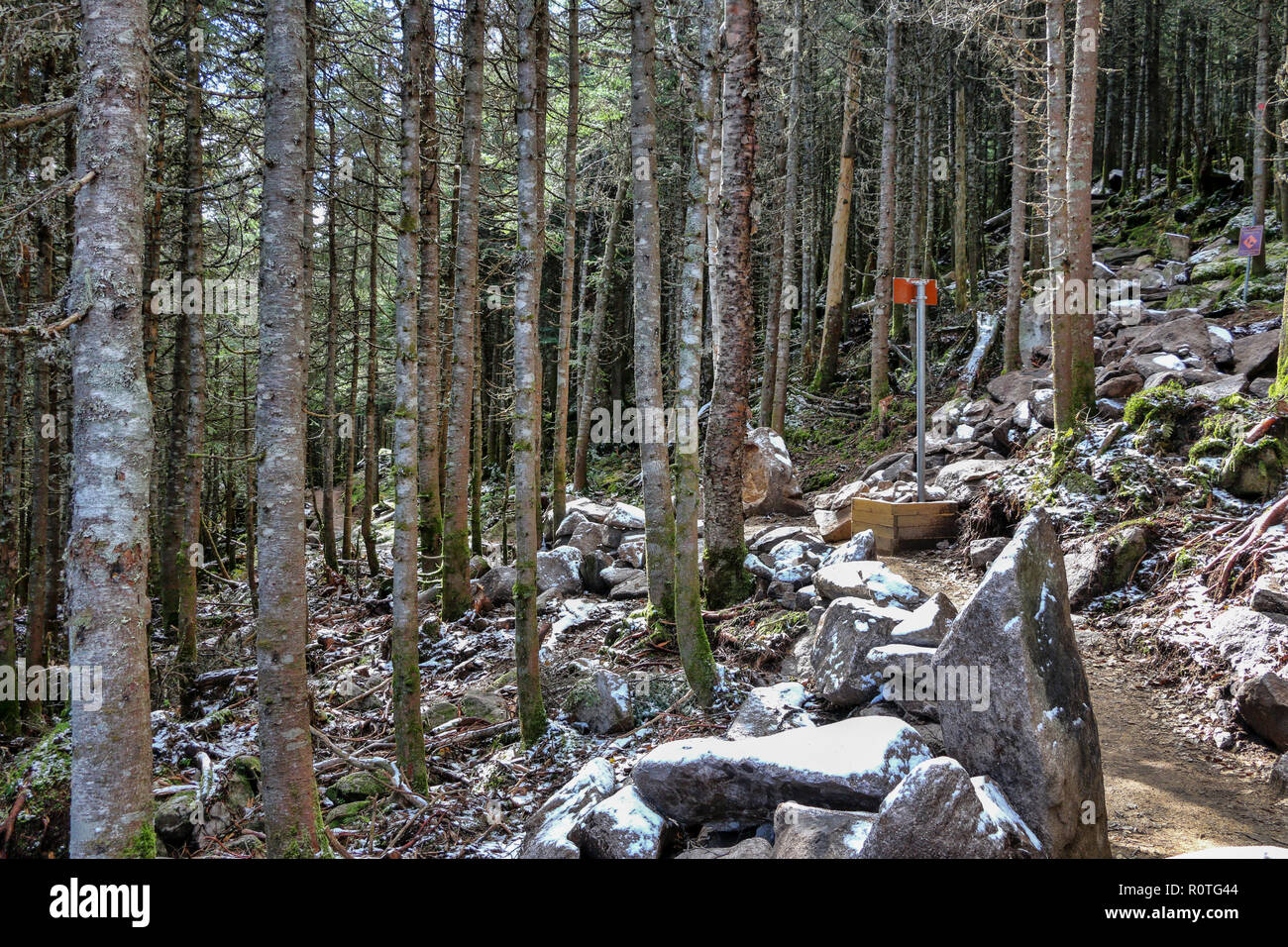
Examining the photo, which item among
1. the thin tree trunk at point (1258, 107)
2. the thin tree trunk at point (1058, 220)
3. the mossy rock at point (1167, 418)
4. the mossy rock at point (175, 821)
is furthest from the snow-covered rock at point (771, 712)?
the thin tree trunk at point (1258, 107)

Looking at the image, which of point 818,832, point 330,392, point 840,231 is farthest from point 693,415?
point 840,231

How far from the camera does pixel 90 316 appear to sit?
3490 millimetres

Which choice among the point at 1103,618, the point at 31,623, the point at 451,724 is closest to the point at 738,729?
the point at 451,724

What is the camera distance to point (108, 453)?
11.6ft

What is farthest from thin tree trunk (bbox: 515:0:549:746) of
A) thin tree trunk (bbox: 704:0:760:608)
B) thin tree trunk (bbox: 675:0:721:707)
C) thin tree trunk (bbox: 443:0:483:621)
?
thin tree trunk (bbox: 443:0:483:621)

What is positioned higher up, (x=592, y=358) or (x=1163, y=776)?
(x=592, y=358)

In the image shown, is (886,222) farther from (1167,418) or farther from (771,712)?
(771,712)

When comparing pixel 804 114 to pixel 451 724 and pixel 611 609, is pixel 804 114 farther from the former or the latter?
pixel 451 724

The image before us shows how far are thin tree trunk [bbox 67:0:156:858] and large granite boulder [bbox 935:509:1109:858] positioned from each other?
4.19 meters

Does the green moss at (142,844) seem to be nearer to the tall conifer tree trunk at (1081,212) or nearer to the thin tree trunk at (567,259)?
the thin tree trunk at (567,259)

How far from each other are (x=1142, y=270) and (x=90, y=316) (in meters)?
20.2

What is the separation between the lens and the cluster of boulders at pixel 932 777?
357 centimetres

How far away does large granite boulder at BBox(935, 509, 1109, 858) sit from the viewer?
3.93 meters

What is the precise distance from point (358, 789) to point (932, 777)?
4628 millimetres
